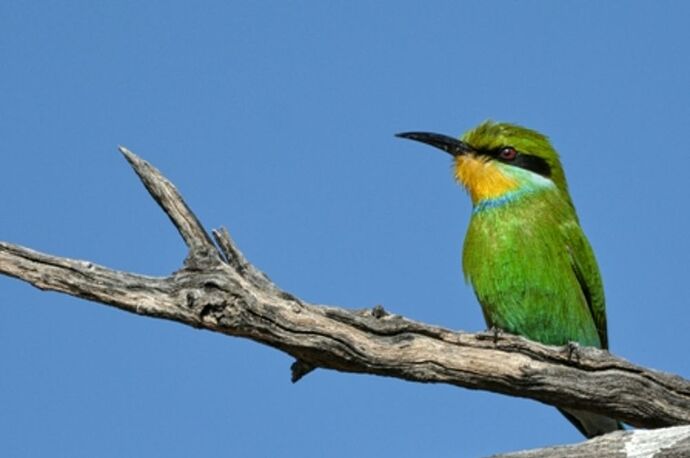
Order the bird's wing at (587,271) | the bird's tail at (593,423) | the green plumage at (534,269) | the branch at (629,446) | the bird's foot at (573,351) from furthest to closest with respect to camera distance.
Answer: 1. the bird's wing at (587,271)
2. the green plumage at (534,269)
3. the bird's tail at (593,423)
4. the bird's foot at (573,351)
5. the branch at (629,446)

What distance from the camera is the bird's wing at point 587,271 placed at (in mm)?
6121

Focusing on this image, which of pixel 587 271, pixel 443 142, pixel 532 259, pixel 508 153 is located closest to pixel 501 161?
pixel 508 153

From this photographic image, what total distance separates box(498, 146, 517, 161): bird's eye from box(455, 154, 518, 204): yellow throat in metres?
0.07

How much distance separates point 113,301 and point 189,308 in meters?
0.28

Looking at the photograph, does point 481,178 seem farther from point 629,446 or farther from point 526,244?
point 629,446

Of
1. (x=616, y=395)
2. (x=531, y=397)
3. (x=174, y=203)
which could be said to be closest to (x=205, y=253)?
(x=174, y=203)

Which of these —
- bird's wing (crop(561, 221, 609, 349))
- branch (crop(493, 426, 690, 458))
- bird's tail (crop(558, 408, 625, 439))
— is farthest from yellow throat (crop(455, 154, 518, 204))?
branch (crop(493, 426, 690, 458))

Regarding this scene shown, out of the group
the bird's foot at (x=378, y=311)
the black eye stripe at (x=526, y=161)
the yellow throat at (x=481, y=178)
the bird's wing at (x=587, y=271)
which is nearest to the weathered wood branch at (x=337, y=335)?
the bird's foot at (x=378, y=311)

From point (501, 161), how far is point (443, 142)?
1.08ft

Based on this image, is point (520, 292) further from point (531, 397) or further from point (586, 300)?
point (531, 397)

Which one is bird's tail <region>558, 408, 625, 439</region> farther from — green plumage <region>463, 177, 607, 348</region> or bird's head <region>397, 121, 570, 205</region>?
bird's head <region>397, 121, 570, 205</region>

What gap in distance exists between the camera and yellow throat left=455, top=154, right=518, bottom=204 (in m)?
6.18

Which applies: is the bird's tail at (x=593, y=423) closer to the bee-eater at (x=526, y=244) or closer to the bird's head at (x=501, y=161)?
the bee-eater at (x=526, y=244)

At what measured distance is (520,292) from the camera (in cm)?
593
